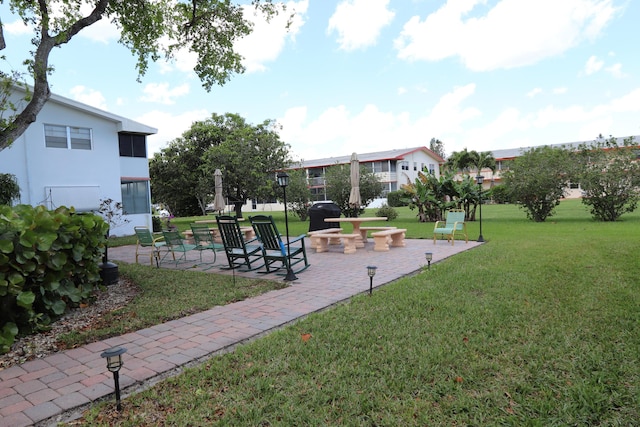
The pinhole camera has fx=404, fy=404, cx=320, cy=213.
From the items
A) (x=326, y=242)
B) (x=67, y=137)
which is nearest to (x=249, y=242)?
(x=326, y=242)

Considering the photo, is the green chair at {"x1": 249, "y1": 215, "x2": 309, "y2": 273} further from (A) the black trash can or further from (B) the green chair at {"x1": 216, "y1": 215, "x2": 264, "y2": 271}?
(A) the black trash can

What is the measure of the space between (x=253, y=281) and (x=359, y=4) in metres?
9.44

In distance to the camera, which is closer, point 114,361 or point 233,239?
point 114,361

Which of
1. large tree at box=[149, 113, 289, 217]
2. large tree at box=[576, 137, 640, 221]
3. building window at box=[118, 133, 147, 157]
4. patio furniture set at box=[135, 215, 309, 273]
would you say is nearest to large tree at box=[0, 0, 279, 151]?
patio furniture set at box=[135, 215, 309, 273]

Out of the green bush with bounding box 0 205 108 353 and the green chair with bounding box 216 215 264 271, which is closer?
the green bush with bounding box 0 205 108 353

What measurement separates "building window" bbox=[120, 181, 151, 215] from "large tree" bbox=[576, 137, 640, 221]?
19770 mm

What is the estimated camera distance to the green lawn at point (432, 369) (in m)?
2.60

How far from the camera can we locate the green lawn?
2.60m

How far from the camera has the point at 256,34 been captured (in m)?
12.4

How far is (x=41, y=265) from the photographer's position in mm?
4367

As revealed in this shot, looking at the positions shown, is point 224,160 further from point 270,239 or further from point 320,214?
point 270,239

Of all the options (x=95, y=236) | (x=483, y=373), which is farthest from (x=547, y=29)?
(x=95, y=236)

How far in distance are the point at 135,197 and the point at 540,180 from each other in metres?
18.5

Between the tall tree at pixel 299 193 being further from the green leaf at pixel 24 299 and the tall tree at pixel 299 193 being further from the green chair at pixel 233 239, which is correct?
the green leaf at pixel 24 299
